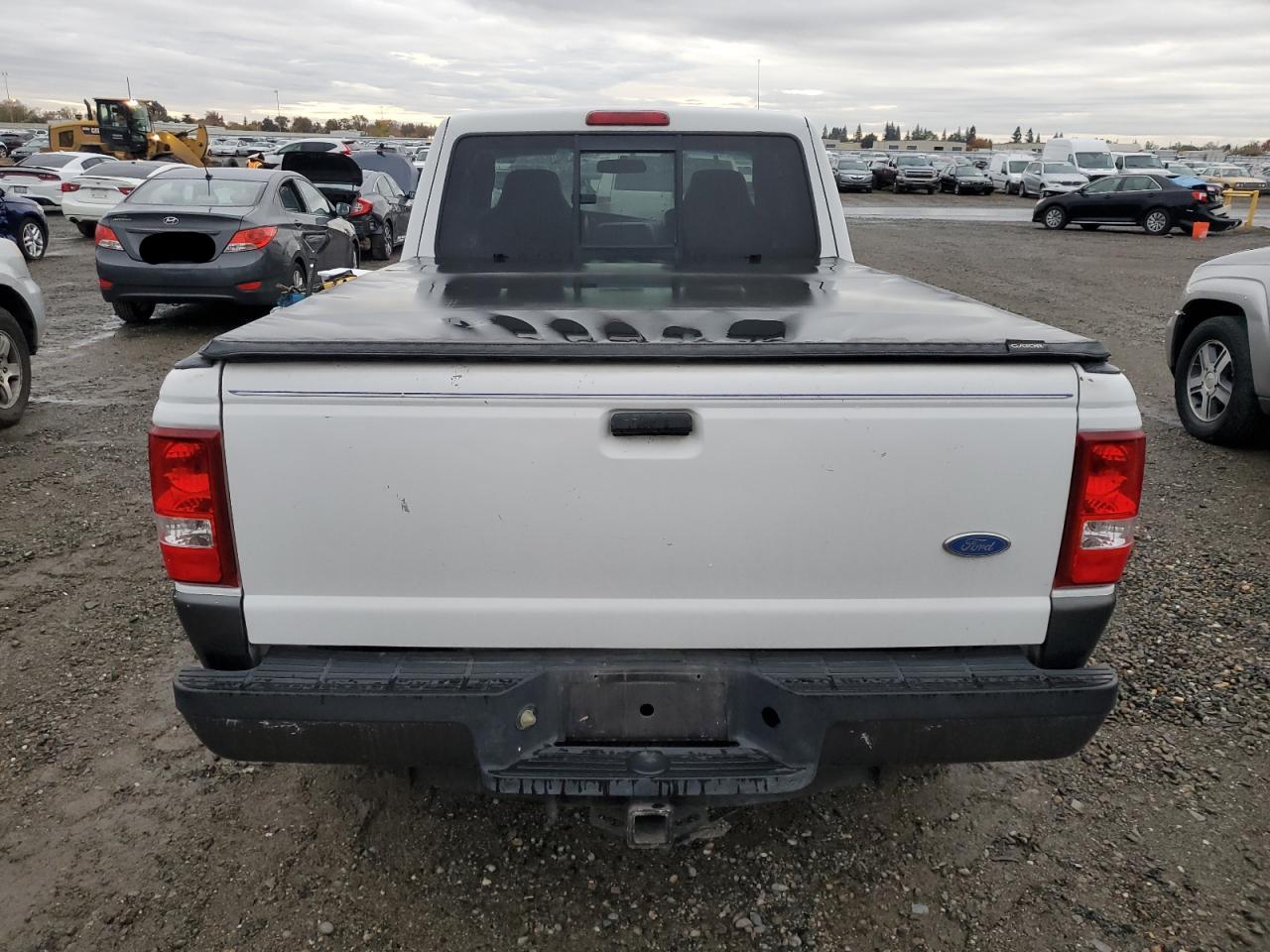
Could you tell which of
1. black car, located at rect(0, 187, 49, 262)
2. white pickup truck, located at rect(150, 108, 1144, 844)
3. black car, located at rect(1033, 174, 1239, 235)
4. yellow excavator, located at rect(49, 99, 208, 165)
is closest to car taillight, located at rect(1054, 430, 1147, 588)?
white pickup truck, located at rect(150, 108, 1144, 844)

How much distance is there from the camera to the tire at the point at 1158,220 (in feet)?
83.9

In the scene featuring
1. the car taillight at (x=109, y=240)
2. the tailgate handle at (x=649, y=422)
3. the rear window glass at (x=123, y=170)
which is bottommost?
the car taillight at (x=109, y=240)

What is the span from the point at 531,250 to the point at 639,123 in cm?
72

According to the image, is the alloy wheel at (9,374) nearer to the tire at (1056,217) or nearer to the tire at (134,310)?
the tire at (134,310)

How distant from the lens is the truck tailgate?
2.10 m

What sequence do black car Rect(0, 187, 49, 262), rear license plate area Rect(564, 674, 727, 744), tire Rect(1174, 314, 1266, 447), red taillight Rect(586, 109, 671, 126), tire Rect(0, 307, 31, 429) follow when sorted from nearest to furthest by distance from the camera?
rear license plate area Rect(564, 674, 727, 744)
red taillight Rect(586, 109, 671, 126)
tire Rect(1174, 314, 1266, 447)
tire Rect(0, 307, 31, 429)
black car Rect(0, 187, 49, 262)

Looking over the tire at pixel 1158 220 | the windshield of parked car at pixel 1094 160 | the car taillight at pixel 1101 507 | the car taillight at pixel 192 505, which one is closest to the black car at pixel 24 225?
the car taillight at pixel 192 505

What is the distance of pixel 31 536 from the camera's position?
504 cm

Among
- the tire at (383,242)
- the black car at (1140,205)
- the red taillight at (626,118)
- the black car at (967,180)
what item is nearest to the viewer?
the red taillight at (626,118)

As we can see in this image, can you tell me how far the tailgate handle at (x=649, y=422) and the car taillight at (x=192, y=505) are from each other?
34.4 inches

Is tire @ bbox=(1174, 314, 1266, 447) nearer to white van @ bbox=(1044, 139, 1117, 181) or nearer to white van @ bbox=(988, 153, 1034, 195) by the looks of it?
white van @ bbox=(1044, 139, 1117, 181)

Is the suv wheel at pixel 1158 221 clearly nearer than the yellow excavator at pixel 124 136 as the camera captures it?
Yes

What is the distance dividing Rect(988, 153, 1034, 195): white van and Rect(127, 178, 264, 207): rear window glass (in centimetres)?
3934

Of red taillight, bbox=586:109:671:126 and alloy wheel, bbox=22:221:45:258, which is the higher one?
red taillight, bbox=586:109:671:126
